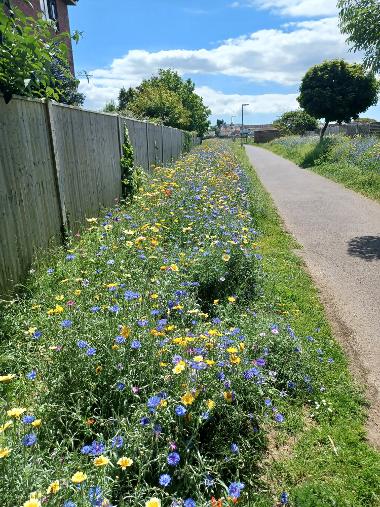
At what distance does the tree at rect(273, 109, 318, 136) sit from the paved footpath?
46.4m

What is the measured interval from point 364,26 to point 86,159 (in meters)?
5.83

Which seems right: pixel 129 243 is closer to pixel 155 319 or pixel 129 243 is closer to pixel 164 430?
pixel 155 319

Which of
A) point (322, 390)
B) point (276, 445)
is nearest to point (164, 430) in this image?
point (276, 445)

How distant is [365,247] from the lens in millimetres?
7117

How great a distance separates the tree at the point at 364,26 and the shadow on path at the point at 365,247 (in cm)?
342

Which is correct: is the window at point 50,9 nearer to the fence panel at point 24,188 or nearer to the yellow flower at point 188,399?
the fence panel at point 24,188

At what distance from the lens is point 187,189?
7898mm

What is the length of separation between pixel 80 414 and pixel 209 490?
2.86 feet

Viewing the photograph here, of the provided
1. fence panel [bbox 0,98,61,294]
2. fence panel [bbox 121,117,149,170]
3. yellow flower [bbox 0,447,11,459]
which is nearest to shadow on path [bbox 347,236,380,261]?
fence panel [bbox 0,98,61,294]

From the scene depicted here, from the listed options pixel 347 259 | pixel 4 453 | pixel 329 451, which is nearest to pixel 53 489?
pixel 4 453

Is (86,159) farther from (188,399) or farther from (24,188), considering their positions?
(188,399)

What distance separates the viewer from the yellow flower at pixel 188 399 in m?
2.23

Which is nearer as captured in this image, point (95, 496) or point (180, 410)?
point (95, 496)

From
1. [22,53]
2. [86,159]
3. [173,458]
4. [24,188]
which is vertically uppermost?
[22,53]
